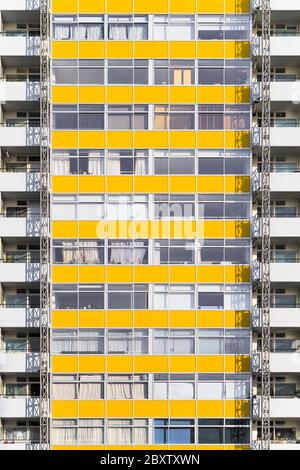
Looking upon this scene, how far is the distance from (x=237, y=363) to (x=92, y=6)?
2050cm

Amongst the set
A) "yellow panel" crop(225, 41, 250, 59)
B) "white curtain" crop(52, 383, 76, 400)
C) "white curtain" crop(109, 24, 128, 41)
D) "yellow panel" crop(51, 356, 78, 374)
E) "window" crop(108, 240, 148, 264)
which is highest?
"white curtain" crop(109, 24, 128, 41)

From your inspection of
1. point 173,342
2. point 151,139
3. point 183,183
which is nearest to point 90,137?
point 151,139

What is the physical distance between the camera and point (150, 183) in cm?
5800

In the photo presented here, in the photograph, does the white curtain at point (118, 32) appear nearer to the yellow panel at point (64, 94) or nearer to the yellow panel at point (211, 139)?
the yellow panel at point (64, 94)

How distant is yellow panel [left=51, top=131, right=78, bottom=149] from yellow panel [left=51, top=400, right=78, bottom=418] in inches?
526

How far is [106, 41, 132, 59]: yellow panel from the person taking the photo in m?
58.7

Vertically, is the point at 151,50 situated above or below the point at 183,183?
above

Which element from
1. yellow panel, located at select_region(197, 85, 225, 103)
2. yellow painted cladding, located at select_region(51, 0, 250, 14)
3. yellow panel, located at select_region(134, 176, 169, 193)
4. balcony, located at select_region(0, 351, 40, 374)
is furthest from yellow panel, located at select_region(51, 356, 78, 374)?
yellow painted cladding, located at select_region(51, 0, 250, 14)

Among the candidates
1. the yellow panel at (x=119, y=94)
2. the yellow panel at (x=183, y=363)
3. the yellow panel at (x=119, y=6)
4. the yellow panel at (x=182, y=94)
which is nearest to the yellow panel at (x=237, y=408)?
the yellow panel at (x=183, y=363)

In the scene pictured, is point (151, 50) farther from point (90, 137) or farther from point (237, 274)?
point (237, 274)

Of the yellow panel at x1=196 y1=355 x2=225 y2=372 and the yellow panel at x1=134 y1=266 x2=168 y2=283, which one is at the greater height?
the yellow panel at x1=134 y1=266 x2=168 y2=283

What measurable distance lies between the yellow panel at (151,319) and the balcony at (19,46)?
585 inches

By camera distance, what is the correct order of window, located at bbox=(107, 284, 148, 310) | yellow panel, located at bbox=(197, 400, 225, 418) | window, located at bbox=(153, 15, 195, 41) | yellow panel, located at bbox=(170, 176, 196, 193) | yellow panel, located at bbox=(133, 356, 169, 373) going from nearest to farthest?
yellow panel, located at bbox=(197, 400, 225, 418) < yellow panel, located at bbox=(133, 356, 169, 373) < window, located at bbox=(107, 284, 148, 310) < yellow panel, located at bbox=(170, 176, 196, 193) < window, located at bbox=(153, 15, 195, 41)

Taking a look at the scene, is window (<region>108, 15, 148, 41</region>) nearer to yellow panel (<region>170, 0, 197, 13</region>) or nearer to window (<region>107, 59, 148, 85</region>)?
window (<region>107, 59, 148, 85</region>)
